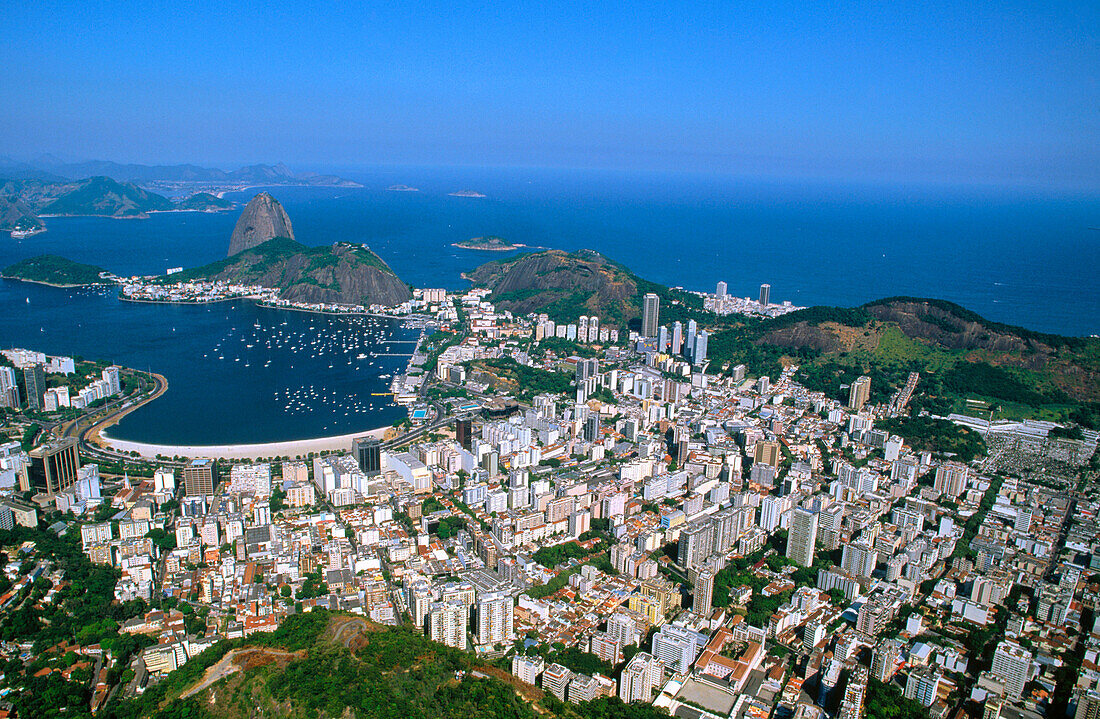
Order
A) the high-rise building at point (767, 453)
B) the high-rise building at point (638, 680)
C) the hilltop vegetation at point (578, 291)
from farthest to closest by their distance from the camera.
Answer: the hilltop vegetation at point (578, 291) < the high-rise building at point (767, 453) < the high-rise building at point (638, 680)

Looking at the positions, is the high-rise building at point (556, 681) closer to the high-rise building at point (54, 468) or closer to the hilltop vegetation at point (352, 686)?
the hilltop vegetation at point (352, 686)

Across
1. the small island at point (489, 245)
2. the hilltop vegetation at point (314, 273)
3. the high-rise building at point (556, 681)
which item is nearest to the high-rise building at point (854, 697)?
the high-rise building at point (556, 681)

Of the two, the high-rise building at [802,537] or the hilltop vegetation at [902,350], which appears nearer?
A: the high-rise building at [802,537]

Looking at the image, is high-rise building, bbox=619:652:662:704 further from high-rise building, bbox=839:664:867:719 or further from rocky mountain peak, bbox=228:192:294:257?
rocky mountain peak, bbox=228:192:294:257

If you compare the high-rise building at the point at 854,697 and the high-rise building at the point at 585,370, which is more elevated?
the high-rise building at the point at 585,370

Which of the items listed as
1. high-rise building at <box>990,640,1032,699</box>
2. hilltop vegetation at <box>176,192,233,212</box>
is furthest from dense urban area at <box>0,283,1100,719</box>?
hilltop vegetation at <box>176,192,233,212</box>

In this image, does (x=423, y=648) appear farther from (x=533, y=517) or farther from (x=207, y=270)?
(x=207, y=270)

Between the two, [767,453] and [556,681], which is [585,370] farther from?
[556,681]
